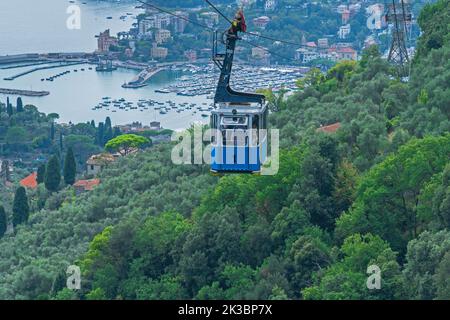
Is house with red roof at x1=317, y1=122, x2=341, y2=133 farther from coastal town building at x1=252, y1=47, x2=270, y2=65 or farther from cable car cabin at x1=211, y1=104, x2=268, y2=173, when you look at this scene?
coastal town building at x1=252, y1=47, x2=270, y2=65

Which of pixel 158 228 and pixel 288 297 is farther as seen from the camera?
pixel 158 228

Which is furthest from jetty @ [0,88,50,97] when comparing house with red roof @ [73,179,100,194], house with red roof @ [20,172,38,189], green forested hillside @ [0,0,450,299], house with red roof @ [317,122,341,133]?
house with red roof @ [317,122,341,133]

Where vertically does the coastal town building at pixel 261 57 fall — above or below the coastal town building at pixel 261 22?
below

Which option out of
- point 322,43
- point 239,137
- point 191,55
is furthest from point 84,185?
point 322,43

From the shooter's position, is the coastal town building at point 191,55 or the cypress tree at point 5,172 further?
the coastal town building at point 191,55

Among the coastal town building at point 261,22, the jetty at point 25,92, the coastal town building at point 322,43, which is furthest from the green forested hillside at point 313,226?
the coastal town building at point 261,22

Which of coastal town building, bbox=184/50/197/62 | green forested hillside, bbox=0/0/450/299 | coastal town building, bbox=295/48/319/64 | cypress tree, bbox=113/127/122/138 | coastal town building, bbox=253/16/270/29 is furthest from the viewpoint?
coastal town building, bbox=253/16/270/29

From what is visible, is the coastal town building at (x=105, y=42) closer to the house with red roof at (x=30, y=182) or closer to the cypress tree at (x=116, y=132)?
the cypress tree at (x=116, y=132)

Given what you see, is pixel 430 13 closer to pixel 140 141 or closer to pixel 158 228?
pixel 158 228
